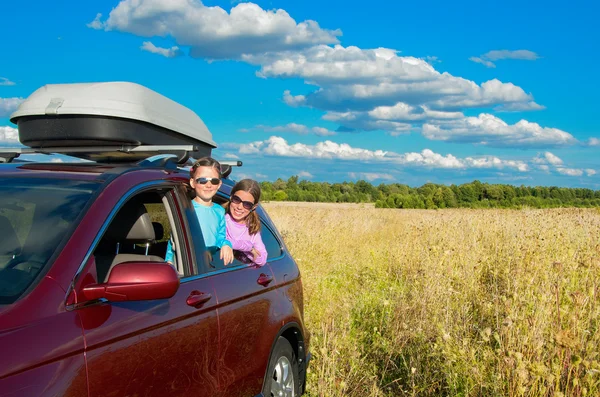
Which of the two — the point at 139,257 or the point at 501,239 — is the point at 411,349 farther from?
the point at 501,239

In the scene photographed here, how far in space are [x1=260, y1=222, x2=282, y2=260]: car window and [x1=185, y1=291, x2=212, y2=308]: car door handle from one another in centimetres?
136

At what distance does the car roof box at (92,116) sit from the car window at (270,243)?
2.68ft

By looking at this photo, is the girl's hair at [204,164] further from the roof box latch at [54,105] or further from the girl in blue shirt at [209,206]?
the roof box latch at [54,105]

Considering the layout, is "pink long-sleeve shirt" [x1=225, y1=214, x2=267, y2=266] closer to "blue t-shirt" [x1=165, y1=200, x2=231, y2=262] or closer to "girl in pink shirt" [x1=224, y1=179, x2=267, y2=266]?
"girl in pink shirt" [x1=224, y1=179, x2=267, y2=266]

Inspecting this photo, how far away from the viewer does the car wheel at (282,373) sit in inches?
167

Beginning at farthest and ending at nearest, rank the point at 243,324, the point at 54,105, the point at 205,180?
the point at 54,105 → the point at 205,180 → the point at 243,324

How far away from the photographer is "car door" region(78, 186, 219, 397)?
8.21 feet

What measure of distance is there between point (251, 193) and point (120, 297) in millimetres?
1997

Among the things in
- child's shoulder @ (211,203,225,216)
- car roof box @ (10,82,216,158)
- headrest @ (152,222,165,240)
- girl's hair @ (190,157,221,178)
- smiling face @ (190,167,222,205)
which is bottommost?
headrest @ (152,222,165,240)

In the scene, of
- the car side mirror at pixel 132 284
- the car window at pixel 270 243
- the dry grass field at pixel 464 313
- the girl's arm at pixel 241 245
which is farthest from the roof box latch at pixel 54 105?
the dry grass field at pixel 464 313

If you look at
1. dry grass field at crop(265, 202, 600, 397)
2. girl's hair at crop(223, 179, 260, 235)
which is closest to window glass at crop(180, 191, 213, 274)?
girl's hair at crop(223, 179, 260, 235)

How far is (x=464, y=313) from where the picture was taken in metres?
6.32

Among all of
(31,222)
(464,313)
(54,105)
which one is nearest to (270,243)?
(54,105)

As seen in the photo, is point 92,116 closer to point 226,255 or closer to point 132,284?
point 226,255
